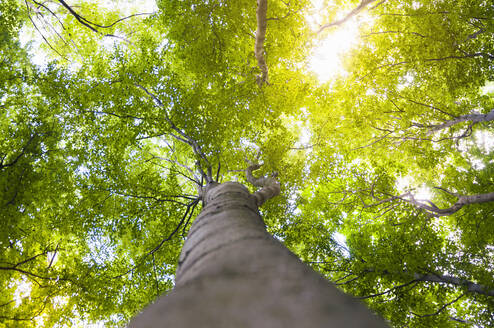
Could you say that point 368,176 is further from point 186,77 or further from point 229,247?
point 229,247

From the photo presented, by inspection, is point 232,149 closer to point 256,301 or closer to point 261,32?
point 261,32

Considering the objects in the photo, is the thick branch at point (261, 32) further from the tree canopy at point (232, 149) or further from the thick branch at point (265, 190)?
the thick branch at point (265, 190)

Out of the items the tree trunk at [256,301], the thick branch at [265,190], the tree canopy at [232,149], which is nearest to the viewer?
the tree trunk at [256,301]

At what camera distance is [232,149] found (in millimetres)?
6719

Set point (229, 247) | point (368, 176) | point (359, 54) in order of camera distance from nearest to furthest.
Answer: point (229, 247) < point (359, 54) < point (368, 176)

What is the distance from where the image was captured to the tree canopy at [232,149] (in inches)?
199

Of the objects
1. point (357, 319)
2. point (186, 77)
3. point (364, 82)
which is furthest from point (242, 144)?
point (357, 319)

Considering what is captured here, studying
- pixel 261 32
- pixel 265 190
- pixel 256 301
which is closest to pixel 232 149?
pixel 265 190

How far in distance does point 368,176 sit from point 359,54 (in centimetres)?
351

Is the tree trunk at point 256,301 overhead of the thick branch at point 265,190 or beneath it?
beneath

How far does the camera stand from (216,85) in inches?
231

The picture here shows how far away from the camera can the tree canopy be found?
505 centimetres

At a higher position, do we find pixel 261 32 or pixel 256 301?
pixel 261 32

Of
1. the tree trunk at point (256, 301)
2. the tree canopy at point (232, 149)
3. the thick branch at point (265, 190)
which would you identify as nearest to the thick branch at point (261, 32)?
the tree canopy at point (232, 149)
